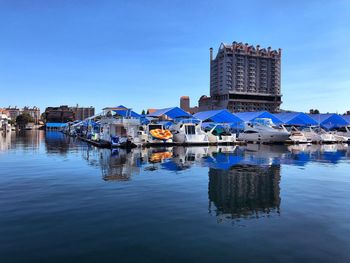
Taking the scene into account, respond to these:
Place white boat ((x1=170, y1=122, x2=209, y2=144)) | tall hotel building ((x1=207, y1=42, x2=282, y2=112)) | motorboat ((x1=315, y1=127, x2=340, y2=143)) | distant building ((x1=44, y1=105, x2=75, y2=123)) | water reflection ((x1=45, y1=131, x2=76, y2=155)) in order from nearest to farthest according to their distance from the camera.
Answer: water reflection ((x1=45, y1=131, x2=76, y2=155))
white boat ((x1=170, y1=122, x2=209, y2=144))
motorboat ((x1=315, y1=127, x2=340, y2=143))
distant building ((x1=44, y1=105, x2=75, y2=123))
tall hotel building ((x1=207, y1=42, x2=282, y2=112))

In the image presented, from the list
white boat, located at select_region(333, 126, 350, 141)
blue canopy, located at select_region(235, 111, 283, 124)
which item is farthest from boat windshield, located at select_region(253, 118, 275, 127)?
white boat, located at select_region(333, 126, 350, 141)

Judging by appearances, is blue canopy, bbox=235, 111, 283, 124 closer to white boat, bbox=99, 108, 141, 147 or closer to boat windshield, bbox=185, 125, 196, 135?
boat windshield, bbox=185, 125, 196, 135

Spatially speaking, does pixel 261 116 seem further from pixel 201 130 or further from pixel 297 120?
pixel 201 130

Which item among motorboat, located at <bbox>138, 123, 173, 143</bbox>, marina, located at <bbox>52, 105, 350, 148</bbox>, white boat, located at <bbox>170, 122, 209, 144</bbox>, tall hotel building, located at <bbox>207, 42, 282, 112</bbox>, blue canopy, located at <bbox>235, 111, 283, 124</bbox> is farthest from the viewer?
tall hotel building, located at <bbox>207, 42, 282, 112</bbox>

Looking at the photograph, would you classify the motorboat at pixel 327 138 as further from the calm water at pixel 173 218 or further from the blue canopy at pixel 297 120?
the calm water at pixel 173 218

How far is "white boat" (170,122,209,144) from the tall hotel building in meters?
135

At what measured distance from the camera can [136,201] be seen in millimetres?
12000

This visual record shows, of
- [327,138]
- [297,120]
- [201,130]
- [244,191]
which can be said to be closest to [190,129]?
[201,130]

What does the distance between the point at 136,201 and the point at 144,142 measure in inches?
1168

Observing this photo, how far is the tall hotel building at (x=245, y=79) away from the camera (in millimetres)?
178625

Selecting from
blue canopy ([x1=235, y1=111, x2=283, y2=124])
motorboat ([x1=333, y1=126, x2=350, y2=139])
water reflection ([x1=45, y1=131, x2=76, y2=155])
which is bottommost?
water reflection ([x1=45, y1=131, x2=76, y2=155])

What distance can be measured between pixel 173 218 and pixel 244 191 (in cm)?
473

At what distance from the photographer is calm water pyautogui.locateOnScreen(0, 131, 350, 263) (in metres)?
7.23

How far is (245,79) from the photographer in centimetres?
18312
